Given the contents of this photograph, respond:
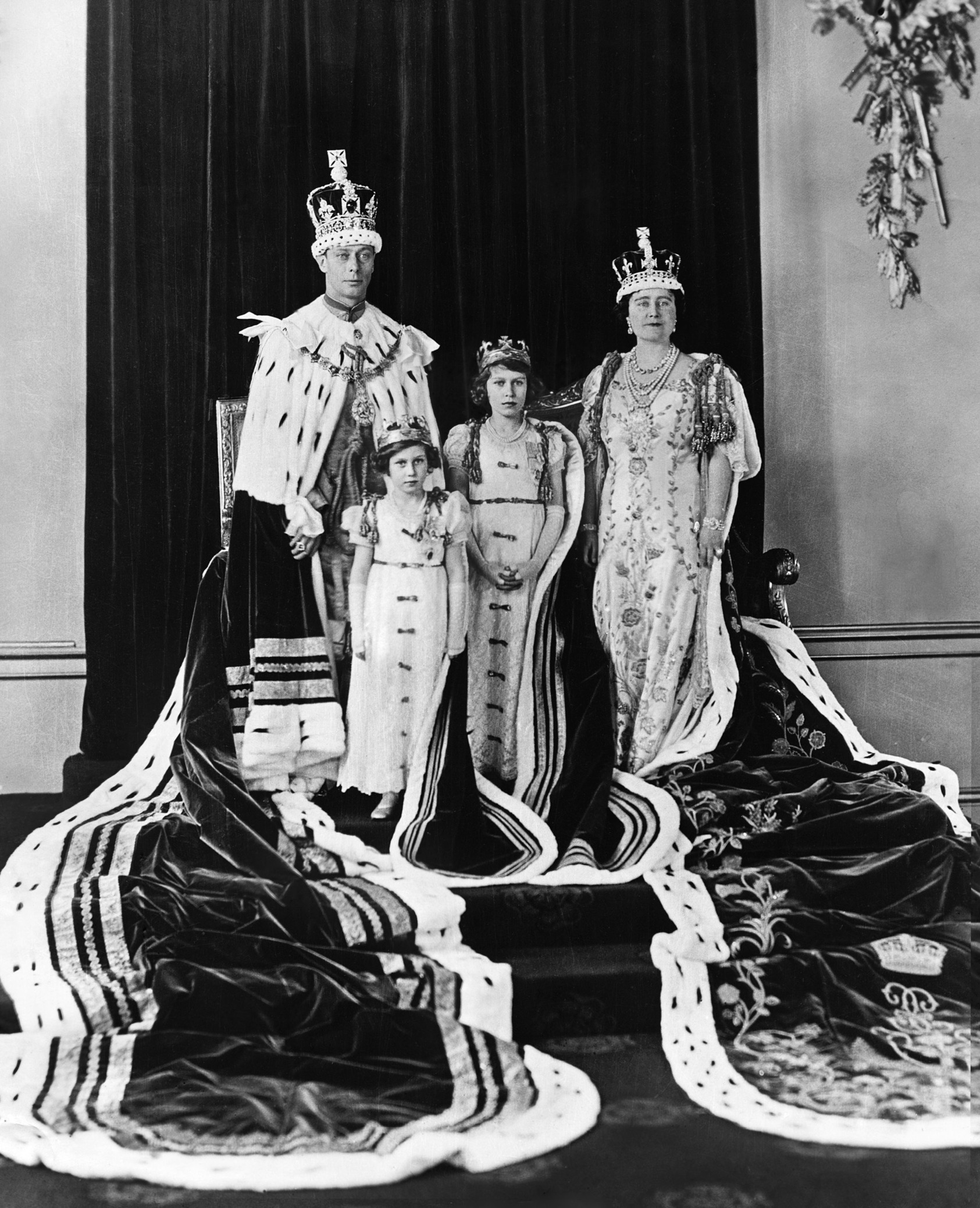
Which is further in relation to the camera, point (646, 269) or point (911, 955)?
point (646, 269)

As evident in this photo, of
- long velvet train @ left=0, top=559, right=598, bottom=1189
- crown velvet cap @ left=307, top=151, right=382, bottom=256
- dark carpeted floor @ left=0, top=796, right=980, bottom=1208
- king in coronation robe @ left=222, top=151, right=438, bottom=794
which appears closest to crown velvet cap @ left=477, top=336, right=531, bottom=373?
king in coronation robe @ left=222, top=151, right=438, bottom=794

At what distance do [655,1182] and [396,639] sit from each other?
1.41 meters

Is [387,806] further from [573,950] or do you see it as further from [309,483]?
[309,483]

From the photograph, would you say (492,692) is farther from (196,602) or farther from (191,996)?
(191,996)

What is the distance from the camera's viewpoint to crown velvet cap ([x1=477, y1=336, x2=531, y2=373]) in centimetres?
334

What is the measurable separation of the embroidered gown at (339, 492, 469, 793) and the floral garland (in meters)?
1.20

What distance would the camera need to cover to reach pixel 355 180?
3.28 m

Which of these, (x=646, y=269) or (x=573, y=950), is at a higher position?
(x=646, y=269)

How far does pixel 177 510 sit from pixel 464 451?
2.53ft

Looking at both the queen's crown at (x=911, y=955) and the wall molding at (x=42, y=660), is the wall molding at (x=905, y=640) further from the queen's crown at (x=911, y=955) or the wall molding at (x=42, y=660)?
the wall molding at (x=42, y=660)

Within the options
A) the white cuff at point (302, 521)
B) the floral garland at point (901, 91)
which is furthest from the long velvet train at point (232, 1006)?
the floral garland at point (901, 91)

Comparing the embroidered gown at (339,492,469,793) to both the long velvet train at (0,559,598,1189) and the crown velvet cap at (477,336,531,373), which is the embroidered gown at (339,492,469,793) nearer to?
the long velvet train at (0,559,598,1189)

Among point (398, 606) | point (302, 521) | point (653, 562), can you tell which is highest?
point (302, 521)

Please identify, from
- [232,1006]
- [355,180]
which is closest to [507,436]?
[355,180]
